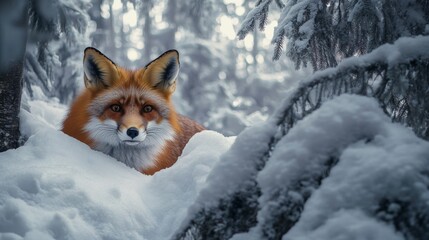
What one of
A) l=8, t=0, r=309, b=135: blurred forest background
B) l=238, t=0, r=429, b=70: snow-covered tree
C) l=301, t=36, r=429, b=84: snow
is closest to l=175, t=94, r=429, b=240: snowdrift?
l=301, t=36, r=429, b=84: snow

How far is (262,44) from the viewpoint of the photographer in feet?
117

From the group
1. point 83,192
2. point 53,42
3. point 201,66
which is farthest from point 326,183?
point 201,66

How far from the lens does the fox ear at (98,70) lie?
4543 mm

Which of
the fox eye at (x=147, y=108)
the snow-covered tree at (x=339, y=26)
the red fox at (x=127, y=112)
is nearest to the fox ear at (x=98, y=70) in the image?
the red fox at (x=127, y=112)

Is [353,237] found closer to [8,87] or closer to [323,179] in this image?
[323,179]

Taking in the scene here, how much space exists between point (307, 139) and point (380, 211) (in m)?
0.50

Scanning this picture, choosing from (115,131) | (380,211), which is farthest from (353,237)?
(115,131)

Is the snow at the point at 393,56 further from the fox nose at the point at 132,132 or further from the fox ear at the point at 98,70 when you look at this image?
the fox ear at the point at 98,70

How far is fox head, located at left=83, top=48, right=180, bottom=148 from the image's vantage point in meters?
4.44

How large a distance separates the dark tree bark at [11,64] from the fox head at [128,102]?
2.38 feet

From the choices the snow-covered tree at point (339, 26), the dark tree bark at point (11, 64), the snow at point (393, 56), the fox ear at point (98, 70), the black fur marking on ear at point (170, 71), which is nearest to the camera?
the snow at point (393, 56)

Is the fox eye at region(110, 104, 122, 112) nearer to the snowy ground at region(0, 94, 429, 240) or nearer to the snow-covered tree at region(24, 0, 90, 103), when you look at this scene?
the snowy ground at region(0, 94, 429, 240)

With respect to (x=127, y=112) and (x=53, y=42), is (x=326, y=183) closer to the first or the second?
(x=127, y=112)

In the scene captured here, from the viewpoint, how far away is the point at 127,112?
4.46 m
